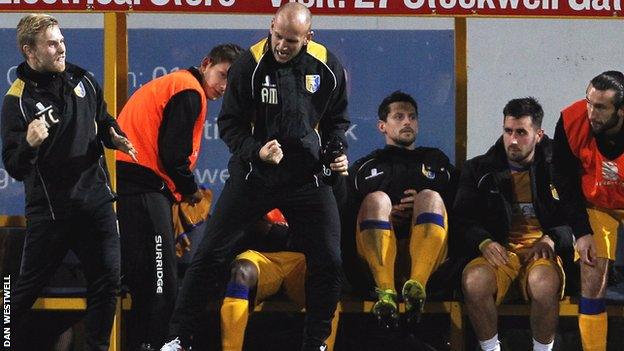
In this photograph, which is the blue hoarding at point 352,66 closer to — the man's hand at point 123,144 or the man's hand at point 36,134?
the man's hand at point 123,144

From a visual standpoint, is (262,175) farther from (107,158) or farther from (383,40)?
(383,40)

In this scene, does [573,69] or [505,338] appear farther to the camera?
[573,69]

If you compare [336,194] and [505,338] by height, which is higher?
[336,194]

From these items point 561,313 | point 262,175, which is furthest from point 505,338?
point 262,175

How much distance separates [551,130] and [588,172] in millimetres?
1420

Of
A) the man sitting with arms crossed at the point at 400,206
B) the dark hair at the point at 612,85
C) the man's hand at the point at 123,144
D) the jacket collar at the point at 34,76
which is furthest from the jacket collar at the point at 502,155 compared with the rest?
the jacket collar at the point at 34,76

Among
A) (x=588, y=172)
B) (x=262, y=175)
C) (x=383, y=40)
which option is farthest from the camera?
(x=383, y=40)

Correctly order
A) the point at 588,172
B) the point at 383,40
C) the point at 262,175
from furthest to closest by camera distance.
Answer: the point at 383,40
the point at 588,172
the point at 262,175

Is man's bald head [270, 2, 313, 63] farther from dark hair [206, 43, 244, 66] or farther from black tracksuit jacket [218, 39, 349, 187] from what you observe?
dark hair [206, 43, 244, 66]

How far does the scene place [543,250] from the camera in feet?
18.6

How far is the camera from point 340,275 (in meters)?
5.39

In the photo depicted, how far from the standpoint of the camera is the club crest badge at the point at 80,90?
540 cm

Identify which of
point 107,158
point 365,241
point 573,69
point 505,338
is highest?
point 573,69

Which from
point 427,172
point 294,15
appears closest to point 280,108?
point 294,15
